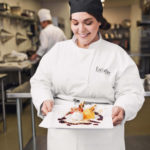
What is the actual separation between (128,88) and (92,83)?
16 centimetres

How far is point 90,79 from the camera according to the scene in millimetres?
1217

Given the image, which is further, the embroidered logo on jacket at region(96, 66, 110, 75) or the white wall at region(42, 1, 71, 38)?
the white wall at region(42, 1, 71, 38)

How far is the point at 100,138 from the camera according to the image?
3.95 feet

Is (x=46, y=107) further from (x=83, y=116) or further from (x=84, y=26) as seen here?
(x=84, y=26)

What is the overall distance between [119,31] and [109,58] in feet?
28.5

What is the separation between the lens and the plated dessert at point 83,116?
3.50 ft

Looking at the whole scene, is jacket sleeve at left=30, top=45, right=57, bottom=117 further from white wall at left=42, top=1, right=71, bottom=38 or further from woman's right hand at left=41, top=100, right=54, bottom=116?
white wall at left=42, top=1, right=71, bottom=38

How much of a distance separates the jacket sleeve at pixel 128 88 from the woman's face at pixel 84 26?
0.57 ft

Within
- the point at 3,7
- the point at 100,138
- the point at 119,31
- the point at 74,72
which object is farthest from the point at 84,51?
the point at 119,31

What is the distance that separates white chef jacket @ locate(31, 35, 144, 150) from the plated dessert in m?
0.09

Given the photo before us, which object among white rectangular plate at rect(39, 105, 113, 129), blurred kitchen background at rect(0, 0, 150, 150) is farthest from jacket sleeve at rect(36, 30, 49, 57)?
white rectangular plate at rect(39, 105, 113, 129)

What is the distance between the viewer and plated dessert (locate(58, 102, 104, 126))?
3.50ft

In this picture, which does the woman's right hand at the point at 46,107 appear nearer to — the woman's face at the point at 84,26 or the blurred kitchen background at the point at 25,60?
the woman's face at the point at 84,26

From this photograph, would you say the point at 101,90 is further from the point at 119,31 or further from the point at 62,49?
the point at 119,31
